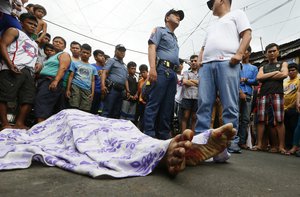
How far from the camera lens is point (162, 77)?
2852 millimetres

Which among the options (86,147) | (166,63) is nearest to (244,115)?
(166,63)

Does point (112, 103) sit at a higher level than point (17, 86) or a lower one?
lower

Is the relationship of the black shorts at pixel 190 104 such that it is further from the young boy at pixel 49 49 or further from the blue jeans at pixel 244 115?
the young boy at pixel 49 49

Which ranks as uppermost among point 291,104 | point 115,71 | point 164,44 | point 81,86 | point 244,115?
point 164,44

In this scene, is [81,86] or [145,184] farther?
[81,86]

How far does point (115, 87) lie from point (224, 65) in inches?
91.5

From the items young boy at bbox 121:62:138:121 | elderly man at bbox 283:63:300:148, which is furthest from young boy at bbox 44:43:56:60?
elderly man at bbox 283:63:300:148

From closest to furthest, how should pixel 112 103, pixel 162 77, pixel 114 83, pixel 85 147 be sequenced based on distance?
pixel 85 147, pixel 162 77, pixel 112 103, pixel 114 83

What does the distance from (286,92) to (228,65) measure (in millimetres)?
2654

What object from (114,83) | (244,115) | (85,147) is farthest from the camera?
(114,83)

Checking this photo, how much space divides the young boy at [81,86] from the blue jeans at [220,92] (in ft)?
6.97

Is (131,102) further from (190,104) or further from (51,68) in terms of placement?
(51,68)

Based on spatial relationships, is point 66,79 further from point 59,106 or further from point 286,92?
point 286,92

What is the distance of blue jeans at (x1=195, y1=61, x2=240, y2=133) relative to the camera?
2.22m
